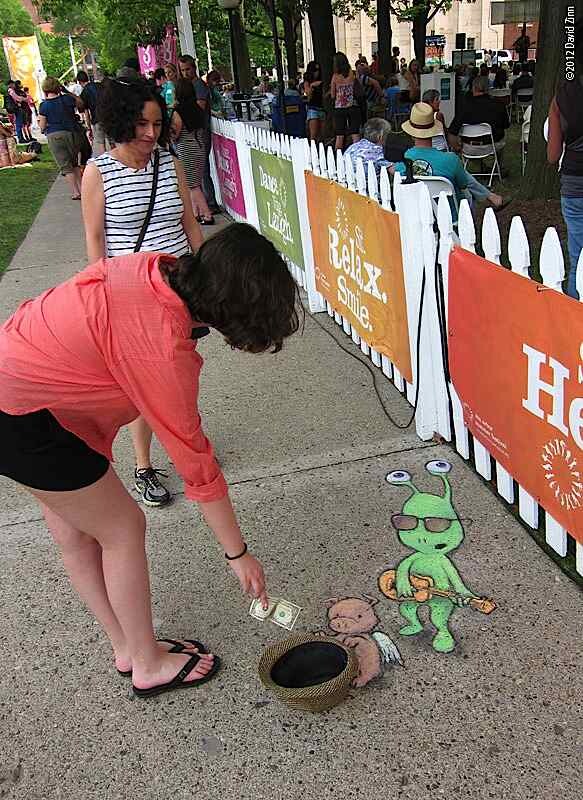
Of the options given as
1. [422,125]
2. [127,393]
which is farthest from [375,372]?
[127,393]

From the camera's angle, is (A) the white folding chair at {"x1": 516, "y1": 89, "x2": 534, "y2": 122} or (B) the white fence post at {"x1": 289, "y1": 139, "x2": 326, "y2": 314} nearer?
(B) the white fence post at {"x1": 289, "y1": 139, "x2": 326, "y2": 314}

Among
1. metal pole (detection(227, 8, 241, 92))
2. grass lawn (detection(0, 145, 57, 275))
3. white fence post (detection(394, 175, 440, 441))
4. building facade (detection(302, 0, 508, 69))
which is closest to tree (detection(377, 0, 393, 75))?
metal pole (detection(227, 8, 241, 92))

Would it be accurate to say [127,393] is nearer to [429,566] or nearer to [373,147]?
[429,566]

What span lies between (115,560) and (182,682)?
0.58m

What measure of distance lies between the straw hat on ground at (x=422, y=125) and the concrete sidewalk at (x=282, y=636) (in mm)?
2462

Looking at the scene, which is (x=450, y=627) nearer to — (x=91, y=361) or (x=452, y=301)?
(x=452, y=301)

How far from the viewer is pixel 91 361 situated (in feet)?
5.43

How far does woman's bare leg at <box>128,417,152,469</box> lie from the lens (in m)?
3.24

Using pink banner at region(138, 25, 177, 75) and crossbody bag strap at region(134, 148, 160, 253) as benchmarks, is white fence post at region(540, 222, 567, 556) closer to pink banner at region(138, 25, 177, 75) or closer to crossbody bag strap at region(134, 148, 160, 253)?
crossbody bag strap at region(134, 148, 160, 253)

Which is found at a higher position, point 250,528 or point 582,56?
point 582,56

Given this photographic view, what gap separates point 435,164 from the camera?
15.4 ft

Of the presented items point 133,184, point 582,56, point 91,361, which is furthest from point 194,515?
point 582,56

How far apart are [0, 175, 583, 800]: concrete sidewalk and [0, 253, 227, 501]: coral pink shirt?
0.91 metres

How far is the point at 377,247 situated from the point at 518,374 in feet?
4.72
